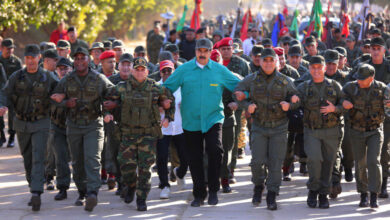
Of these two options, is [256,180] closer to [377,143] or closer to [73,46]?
[377,143]

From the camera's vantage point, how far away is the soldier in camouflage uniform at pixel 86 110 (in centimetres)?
850

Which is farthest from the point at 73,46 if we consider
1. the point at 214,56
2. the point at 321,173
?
the point at 321,173

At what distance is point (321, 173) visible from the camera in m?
8.62

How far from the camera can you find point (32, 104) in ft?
28.2

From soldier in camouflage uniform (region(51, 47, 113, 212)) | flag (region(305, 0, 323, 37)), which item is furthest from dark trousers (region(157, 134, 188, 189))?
flag (region(305, 0, 323, 37))

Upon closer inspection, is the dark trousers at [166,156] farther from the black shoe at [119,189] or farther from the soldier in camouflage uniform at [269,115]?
the soldier in camouflage uniform at [269,115]

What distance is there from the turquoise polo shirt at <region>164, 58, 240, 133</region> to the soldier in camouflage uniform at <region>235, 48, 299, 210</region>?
33cm

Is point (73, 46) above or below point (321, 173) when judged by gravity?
above

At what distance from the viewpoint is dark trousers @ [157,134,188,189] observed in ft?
30.4

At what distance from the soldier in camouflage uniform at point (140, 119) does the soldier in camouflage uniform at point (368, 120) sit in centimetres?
225

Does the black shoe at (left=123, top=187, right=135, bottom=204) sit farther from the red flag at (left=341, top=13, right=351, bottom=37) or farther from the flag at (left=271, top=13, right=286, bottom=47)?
the red flag at (left=341, top=13, right=351, bottom=37)

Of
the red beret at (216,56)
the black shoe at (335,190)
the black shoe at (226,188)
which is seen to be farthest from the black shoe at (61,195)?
the black shoe at (335,190)

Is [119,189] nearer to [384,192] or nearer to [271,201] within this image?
[271,201]

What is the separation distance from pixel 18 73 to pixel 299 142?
4.22m
